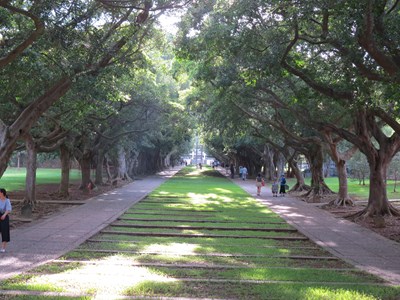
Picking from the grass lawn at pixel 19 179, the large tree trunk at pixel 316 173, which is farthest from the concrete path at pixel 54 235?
the grass lawn at pixel 19 179

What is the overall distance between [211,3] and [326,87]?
4.97 m

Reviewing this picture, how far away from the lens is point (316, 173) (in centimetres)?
2728

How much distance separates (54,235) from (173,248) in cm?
363

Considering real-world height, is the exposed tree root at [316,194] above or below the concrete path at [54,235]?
above

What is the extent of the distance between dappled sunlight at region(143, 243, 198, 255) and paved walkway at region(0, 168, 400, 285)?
1835 mm

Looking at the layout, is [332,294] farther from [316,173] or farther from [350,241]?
[316,173]

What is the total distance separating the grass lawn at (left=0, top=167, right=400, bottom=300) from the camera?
20.8ft

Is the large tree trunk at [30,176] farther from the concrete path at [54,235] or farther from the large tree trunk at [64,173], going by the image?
the large tree trunk at [64,173]

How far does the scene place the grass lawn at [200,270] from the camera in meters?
6.35

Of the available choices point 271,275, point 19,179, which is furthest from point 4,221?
point 19,179

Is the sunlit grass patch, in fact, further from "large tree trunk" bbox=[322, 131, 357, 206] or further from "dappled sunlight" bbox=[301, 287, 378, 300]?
"large tree trunk" bbox=[322, 131, 357, 206]

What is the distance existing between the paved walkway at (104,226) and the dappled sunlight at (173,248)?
1.84m

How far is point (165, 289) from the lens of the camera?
6.39 m

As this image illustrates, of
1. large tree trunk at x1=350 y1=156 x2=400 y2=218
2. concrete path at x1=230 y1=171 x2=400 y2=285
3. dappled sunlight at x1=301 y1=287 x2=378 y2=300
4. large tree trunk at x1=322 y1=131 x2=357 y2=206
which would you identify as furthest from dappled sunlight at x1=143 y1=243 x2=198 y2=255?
large tree trunk at x1=322 y1=131 x2=357 y2=206
